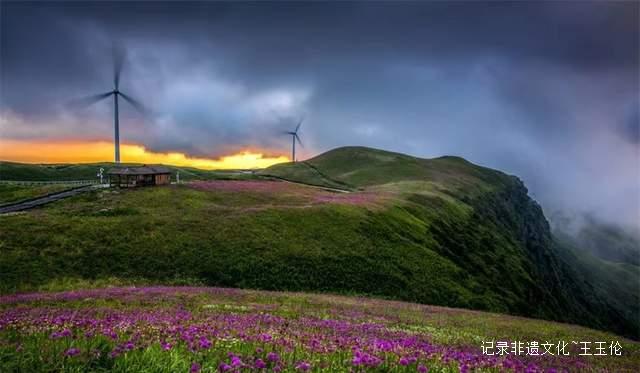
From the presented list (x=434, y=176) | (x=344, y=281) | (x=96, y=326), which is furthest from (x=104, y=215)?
(x=434, y=176)

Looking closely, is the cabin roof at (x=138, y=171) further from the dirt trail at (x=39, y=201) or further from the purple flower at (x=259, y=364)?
the purple flower at (x=259, y=364)

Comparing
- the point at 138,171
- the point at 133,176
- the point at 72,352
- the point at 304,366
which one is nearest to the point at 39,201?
the point at 133,176

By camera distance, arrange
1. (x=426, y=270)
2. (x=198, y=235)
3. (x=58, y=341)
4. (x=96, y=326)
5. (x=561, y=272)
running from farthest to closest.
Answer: (x=561, y=272)
(x=426, y=270)
(x=198, y=235)
(x=96, y=326)
(x=58, y=341)

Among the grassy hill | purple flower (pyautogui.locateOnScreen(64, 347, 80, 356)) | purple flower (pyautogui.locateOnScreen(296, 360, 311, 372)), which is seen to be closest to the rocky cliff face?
the grassy hill

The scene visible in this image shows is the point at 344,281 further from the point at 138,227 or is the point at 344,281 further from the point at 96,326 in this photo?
the point at 96,326

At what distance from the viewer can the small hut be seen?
81.0 metres

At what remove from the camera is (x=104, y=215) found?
58.4 m

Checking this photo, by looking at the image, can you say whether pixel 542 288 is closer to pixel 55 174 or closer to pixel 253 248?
pixel 253 248

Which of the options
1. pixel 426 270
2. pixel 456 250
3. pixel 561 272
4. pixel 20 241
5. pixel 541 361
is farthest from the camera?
pixel 561 272

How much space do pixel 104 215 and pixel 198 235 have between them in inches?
623

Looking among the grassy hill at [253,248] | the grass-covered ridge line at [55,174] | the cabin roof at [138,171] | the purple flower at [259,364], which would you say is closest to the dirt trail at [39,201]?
the grassy hill at [253,248]

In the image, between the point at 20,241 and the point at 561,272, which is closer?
the point at 20,241

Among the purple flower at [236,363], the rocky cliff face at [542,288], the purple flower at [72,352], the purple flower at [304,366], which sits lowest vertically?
the rocky cliff face at [542,288]

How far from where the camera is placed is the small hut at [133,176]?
8096 centimetres
